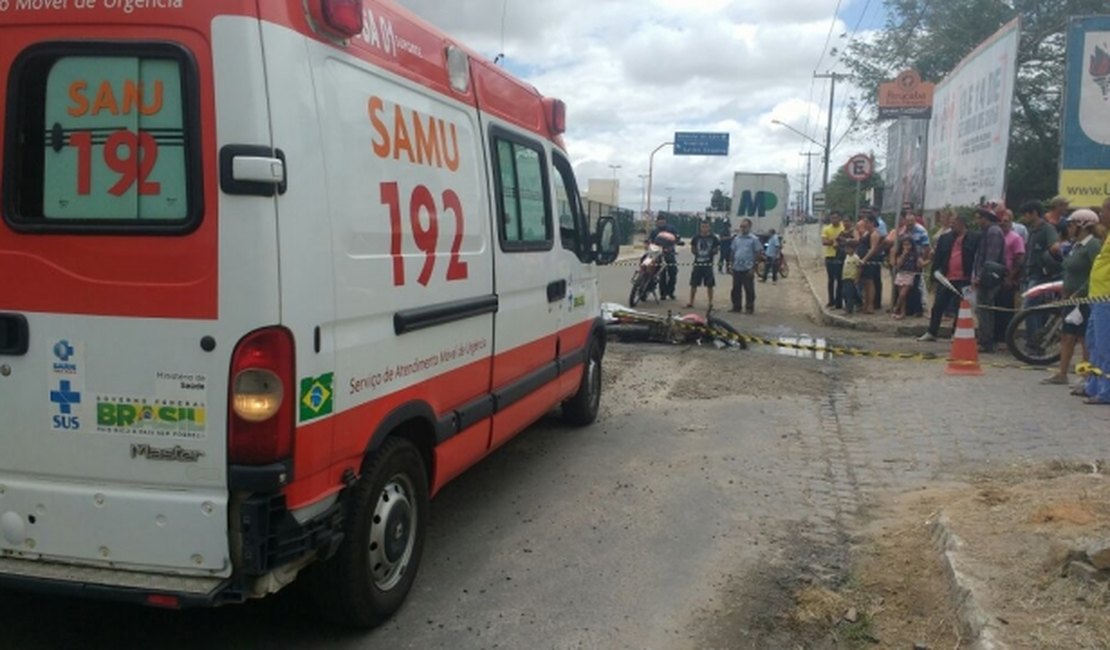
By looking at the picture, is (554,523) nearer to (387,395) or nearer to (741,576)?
(741,576)

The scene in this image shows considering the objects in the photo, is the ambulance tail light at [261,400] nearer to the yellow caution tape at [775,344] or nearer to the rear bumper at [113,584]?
the rear bumper at [113,584]

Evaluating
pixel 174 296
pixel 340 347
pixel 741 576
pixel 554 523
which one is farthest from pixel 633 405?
pixel 174 296

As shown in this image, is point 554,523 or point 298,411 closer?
point 298,411

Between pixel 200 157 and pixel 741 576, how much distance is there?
319 centimetres

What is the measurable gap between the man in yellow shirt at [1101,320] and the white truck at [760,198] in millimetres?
24752

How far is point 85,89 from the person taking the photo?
10.2 feet

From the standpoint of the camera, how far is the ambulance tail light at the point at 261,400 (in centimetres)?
306

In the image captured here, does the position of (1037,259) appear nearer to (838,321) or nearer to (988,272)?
(988,272)

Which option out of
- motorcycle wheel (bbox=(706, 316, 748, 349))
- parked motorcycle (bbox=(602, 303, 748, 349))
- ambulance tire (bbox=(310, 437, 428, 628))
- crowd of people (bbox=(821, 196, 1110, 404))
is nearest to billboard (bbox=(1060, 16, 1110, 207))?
crowd of people (bbox=(821, 196, 1110, 404))

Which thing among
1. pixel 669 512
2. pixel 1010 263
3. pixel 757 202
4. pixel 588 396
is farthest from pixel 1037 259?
pixel 757 202

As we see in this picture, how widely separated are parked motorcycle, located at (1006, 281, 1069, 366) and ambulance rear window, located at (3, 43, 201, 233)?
9.95 metres

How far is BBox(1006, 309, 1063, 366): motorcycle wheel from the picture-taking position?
10523 millimetres

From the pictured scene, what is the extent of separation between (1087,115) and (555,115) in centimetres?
1393

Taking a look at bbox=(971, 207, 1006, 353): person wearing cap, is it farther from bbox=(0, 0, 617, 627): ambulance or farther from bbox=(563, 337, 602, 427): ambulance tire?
bbox=(0, 0, 617, 627): ambulance
